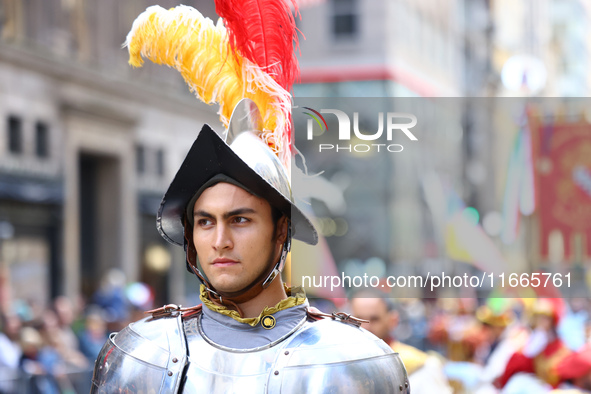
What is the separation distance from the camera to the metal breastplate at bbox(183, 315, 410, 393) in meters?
2.75

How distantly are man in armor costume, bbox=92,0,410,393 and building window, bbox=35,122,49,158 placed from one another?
14.7 meters

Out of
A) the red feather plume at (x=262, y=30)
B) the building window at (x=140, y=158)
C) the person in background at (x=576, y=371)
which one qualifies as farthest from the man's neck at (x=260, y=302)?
the building window at (x=140, y=158)

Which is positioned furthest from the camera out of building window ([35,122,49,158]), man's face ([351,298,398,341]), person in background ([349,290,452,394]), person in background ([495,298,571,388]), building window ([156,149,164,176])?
building window ([156,149,164,176])

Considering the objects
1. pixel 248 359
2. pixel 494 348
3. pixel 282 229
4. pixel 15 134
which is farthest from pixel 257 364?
pixel 15 134

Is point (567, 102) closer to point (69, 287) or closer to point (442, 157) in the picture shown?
point (442, 157)

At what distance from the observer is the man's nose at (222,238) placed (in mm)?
2863

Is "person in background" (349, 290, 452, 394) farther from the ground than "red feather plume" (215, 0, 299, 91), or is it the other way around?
"red feather plume" (215, 0, 299, 91)

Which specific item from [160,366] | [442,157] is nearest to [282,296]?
[160,366]

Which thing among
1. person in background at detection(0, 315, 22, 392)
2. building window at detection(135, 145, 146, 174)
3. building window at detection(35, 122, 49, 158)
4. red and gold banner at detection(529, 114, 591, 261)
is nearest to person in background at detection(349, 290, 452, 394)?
red and gold banner at detection(529, 114, 591, 261)

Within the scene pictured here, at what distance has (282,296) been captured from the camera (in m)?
3.06

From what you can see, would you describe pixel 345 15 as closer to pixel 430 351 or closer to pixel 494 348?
pixel 494 348

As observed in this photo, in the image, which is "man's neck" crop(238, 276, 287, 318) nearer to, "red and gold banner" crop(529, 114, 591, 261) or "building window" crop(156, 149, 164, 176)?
"red and gold banner" crop(529, 114, 591, 261)

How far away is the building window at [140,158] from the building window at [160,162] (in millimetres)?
411

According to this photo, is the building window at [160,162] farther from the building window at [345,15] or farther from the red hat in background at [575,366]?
the red hat in background at [575,366]
